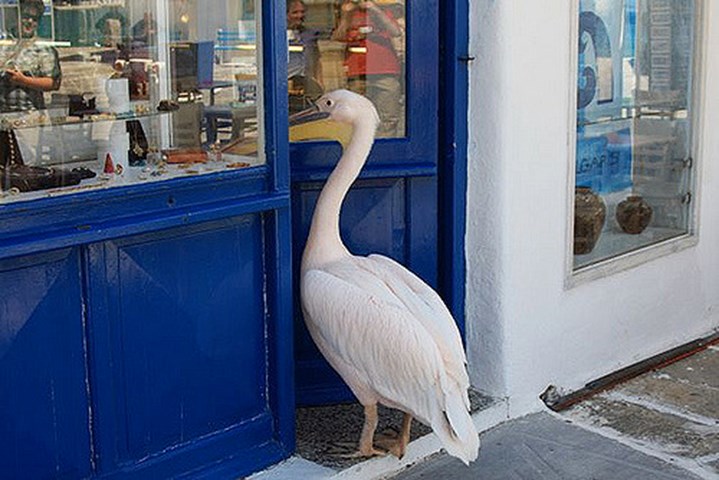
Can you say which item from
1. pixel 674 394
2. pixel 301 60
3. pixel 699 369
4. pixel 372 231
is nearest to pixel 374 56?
pixel 301 60

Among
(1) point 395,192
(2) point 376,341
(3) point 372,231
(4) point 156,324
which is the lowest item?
(2) point 376,341

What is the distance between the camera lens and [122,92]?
3826 millimetres

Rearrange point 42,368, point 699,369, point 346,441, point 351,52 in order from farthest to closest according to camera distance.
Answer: point 699,369
point 351,52
point 346,441
point 42,368

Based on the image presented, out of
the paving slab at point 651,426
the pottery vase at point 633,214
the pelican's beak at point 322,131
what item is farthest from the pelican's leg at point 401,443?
the pottery vase at point 633,214

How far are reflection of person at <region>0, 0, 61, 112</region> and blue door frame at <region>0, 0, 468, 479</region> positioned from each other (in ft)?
1.19

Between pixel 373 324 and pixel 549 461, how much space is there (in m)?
1.12

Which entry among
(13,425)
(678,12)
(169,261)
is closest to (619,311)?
(678,12)

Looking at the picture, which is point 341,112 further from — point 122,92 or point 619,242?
point 619,242

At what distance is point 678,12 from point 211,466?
3.64 meters

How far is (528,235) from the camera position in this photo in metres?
5.05

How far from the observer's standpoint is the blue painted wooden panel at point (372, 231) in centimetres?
483

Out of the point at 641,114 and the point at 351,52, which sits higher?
the point at 351,52

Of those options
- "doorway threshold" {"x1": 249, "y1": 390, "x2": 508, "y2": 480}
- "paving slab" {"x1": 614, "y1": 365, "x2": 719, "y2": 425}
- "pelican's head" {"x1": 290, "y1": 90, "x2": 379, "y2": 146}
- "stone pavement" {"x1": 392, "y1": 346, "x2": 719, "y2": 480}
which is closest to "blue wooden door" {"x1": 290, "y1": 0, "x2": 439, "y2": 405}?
"doorway threshold" {"x1": 249, "y1": 390, "x2": 508, "y2": 480}

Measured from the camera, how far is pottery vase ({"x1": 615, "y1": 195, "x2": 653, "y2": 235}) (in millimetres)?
5918
